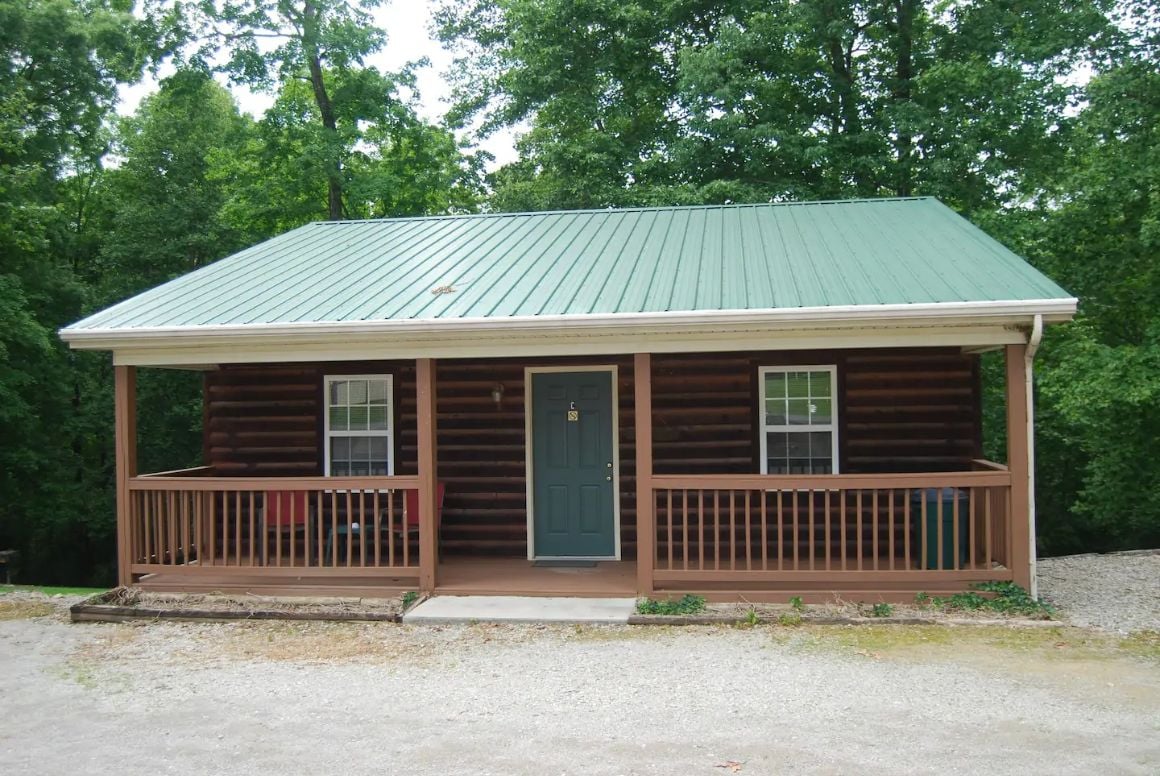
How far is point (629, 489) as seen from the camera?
10.7 meters

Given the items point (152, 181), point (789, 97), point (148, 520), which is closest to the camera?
point (148, 520)

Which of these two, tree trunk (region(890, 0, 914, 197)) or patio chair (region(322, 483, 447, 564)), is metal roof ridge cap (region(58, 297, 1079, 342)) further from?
tree trunk (region(890, 0, 914, 197))

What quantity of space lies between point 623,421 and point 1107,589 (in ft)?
16.9

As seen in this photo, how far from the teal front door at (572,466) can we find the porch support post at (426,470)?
1.89 m

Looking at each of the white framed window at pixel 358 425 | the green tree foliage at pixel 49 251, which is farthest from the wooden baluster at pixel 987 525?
the green tree foliage at pixel 49 251

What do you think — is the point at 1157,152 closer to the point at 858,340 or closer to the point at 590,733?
the point at 858,340

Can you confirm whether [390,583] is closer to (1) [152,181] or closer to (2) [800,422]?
(2) [800,422]

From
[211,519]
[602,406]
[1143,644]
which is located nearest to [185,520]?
[211,519]

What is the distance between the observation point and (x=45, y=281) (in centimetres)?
2030

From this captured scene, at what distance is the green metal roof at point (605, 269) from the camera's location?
8.73 metres

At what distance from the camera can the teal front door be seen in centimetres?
1062

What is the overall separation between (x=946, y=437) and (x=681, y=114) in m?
13.0

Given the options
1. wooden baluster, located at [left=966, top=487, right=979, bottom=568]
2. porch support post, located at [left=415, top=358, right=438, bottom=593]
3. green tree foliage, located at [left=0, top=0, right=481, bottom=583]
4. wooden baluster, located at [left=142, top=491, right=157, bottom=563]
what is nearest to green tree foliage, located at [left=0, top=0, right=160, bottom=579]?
green tree foliage, located at [left=0, top=0, right=481, bottom=583]

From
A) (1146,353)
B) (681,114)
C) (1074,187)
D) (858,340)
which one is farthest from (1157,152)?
(681,114)
